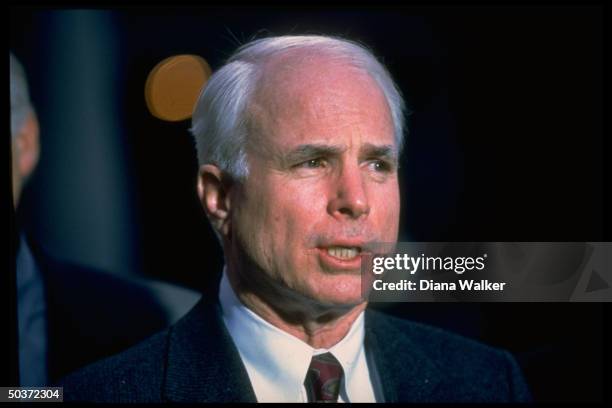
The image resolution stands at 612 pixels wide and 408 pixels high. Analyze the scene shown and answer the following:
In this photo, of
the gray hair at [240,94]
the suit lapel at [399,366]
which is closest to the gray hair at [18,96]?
the gray hair at [240,94]

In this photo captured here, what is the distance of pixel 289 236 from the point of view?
2.00 meters

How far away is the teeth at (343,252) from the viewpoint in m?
2.03

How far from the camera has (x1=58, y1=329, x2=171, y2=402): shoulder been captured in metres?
2.09

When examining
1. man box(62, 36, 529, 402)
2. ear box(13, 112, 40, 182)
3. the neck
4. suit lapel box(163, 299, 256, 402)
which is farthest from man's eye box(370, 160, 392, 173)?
ear box(13, 112, 40, 182)

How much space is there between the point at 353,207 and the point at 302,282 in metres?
0.25

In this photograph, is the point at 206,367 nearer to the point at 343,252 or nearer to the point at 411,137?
the point at 343,252

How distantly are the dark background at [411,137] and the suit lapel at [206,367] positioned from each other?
298 mm

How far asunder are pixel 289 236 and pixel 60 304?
0.92 m

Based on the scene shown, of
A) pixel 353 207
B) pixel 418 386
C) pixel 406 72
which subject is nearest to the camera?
pixel 353 207

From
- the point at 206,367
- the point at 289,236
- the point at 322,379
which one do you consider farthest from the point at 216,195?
the point at 322,379

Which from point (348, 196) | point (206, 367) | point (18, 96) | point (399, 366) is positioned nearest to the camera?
point (348, 196)

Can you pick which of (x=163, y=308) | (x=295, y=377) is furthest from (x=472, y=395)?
(x=163, y=308)

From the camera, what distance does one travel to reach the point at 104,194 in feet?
7.87

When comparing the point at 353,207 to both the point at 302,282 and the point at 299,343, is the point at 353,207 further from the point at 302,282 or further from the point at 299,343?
the point at 299,343
